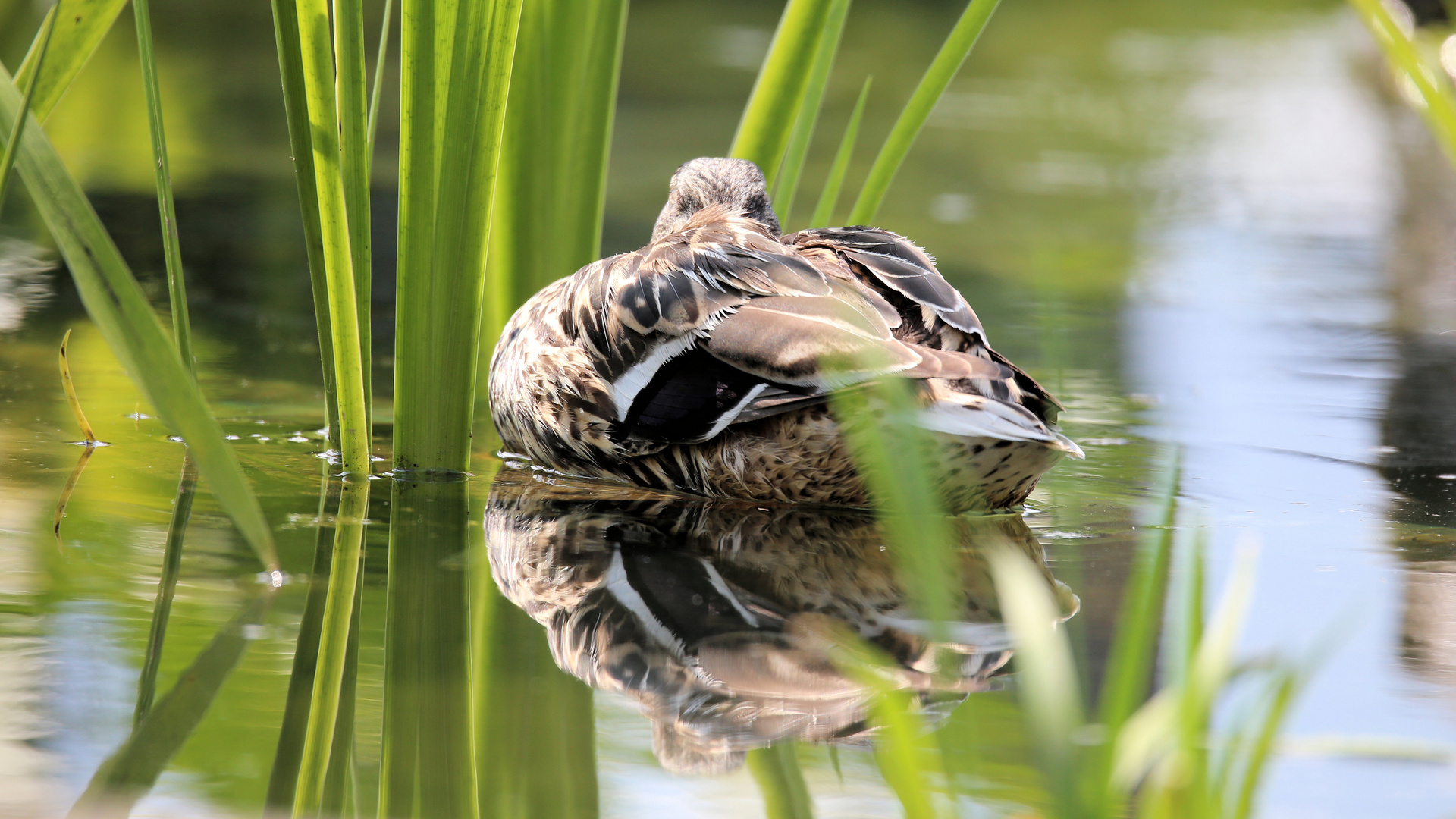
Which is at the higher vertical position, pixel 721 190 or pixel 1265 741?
pixel 721 190

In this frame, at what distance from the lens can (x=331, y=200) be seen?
320 cm

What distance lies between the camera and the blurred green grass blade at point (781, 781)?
190cm

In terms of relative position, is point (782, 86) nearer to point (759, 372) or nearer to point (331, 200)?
point (759, 372)

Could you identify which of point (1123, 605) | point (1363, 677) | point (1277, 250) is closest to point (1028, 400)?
point (1123, 605)

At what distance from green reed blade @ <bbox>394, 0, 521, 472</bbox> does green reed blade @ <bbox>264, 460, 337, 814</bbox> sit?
1.51 feet

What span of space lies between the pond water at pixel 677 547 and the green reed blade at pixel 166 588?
0.08 feet

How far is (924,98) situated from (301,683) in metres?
2.33

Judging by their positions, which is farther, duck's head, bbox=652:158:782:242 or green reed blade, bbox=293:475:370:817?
duck's head, bbox=652:158:782:242

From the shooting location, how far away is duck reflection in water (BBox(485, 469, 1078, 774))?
89.4 inches

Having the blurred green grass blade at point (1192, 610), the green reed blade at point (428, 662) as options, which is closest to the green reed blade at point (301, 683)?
the green reed blade at point (428, 662)

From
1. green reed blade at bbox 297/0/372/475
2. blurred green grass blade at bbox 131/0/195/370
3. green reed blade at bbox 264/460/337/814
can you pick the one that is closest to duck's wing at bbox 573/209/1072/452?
green reed blade at bbox 297/0/372/475

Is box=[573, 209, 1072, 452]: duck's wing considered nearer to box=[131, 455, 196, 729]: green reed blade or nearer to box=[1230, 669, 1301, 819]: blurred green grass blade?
box=[131, 455, 196, 729]: green reed blade

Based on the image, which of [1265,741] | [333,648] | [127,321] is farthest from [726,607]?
[1265,741]

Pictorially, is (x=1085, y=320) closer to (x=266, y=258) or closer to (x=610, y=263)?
(x=610, y=263)
